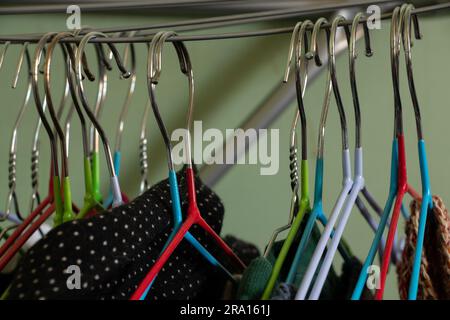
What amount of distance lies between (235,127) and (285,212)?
0.15m

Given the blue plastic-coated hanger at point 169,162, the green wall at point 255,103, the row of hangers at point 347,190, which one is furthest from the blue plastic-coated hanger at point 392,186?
the green wall at point 255,103

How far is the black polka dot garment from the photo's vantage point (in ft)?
1.26

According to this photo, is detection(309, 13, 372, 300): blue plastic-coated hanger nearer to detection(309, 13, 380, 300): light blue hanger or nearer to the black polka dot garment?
detection(309, 13, 380, 300): light blue hanger

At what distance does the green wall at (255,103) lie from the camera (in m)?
0.81

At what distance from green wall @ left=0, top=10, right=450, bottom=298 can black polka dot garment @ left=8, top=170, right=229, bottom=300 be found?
0.34 meters

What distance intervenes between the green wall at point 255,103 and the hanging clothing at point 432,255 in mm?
333

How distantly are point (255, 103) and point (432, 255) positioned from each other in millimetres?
404

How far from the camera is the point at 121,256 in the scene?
0.42 m

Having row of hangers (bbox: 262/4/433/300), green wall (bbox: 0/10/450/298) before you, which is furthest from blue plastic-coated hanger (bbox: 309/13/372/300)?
green wall (bbox: 0/10/450/298)

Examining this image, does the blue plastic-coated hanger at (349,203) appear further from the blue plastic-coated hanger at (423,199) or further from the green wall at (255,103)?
the green wall at (255,103)

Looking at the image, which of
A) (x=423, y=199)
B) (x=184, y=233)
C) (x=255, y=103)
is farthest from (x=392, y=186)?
(x=255, y=103)

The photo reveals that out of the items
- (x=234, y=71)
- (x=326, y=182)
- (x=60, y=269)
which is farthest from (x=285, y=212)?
(x=60, y=269)
